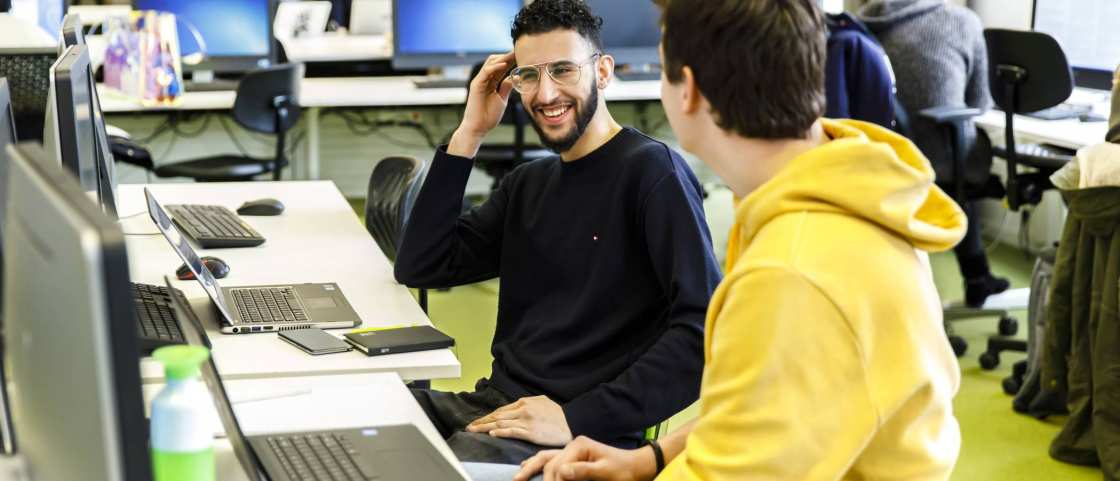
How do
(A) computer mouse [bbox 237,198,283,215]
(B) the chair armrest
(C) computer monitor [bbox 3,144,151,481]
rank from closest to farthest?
(C) computer monitor [bbox 3,144,151,481] → (A) computer mouse [bbox 237,198,283,215] → (B) the chair armrest

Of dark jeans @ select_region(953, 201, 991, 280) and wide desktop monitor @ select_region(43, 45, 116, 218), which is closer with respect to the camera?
wide desktop monitor @ select_region(43, 45, 116, 218)

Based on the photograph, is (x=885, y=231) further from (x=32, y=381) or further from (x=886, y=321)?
(x=32, y=381)

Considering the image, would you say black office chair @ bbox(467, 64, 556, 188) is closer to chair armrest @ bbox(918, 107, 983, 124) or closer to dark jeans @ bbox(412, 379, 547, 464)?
chair armrest @ bbox(918, 107, 983, 124)

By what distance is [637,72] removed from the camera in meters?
5.63

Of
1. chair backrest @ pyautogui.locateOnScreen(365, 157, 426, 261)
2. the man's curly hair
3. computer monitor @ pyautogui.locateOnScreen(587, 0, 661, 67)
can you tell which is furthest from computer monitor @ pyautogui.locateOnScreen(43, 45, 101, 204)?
computer monitor @ pyautogui.locateOnScreen(587, 0, 661, 67)

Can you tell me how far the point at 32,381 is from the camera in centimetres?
98

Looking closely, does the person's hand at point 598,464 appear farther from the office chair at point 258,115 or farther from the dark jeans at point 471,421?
the office chair at point 258,115

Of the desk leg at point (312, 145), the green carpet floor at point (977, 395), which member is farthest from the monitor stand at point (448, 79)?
the green carpet floor at point (977, 395)

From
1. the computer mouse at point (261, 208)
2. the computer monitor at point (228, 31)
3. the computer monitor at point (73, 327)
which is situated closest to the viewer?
the computer monitor at point (73, 327)

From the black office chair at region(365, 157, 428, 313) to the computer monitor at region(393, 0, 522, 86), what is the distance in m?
2.60

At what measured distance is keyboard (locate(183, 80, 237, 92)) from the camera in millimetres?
5145

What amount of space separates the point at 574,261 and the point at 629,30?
372 centimetres

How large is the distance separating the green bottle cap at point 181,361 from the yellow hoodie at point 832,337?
0.46 m

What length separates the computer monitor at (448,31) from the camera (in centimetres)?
546
